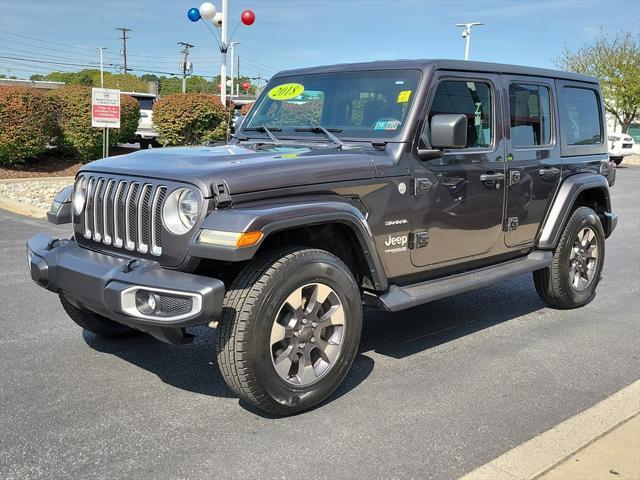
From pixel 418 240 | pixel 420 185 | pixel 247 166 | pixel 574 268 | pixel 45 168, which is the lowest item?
pixel 574 268

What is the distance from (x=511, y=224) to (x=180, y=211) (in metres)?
2.66

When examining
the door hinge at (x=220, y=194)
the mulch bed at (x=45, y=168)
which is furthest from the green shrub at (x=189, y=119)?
the door hinge at (x=220, y=194)

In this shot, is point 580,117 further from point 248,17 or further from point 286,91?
point 248,17

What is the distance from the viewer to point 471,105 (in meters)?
4.54

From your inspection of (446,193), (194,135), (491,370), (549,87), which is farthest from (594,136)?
(194,135)

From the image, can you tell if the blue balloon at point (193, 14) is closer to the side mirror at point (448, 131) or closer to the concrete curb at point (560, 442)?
the side mirror at point (448, 131)

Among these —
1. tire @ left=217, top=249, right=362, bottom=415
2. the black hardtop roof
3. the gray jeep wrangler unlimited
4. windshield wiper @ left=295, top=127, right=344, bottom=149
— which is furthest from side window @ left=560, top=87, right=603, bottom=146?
tire @ left=217, top=249, right=362, bottom=415

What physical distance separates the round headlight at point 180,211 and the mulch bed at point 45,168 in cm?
1305

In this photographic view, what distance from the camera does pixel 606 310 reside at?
18.6 ft

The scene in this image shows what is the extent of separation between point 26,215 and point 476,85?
808cm

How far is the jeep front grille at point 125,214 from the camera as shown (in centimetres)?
329

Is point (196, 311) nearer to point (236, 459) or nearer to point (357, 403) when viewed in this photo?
point (236, 459)

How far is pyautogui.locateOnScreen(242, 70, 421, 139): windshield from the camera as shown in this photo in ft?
13.7

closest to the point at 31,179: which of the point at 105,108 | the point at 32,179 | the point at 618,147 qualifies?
the point at 32,179
